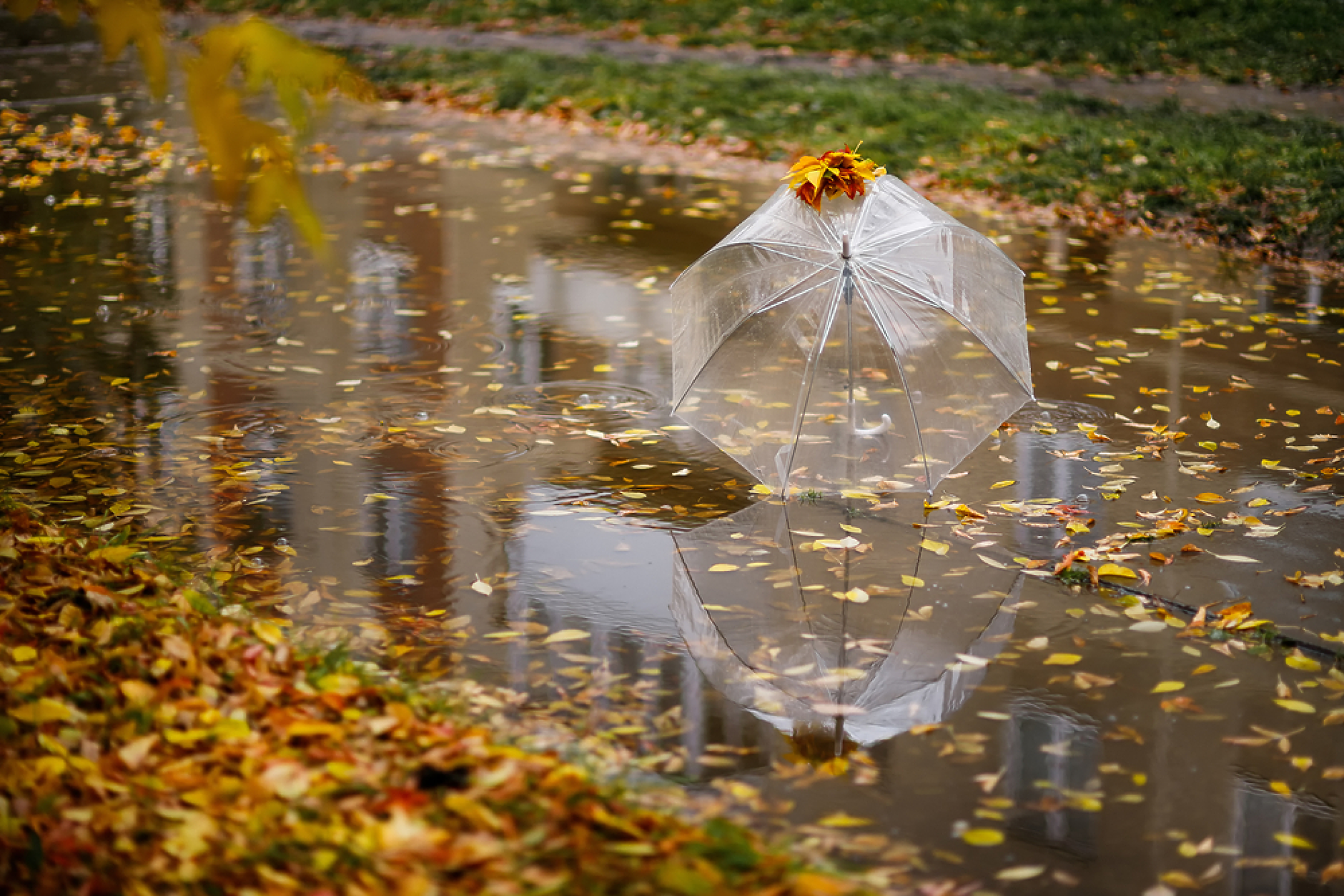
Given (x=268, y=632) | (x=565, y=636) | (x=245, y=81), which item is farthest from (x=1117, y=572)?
(x=245, y=81)

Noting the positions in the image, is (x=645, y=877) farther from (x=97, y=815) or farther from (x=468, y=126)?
(x=468, y=126)

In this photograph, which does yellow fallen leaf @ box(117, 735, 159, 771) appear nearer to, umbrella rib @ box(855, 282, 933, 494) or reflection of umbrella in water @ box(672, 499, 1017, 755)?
reflection of umbrella in water @ box(672, 499, 1017, 755)

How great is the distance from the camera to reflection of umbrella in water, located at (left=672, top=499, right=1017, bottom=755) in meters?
3.84

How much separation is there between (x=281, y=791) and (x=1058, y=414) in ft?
14.3

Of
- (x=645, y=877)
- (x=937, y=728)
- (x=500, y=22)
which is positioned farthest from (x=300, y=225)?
(x=500, y=22)

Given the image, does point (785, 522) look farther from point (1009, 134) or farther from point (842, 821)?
point (1009, 134)

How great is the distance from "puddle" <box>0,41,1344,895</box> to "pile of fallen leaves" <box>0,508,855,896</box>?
383mm

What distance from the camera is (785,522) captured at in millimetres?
5027

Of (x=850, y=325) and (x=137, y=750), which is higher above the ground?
(x=850, y=325)

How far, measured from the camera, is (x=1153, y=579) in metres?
4.50

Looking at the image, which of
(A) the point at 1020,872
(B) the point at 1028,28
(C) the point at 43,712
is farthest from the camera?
(B) the point at 1028,28

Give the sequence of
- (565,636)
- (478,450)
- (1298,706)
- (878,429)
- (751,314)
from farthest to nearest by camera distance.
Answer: (478,450) → (878,429) → (751,314) → (565,636) → (1298,706)

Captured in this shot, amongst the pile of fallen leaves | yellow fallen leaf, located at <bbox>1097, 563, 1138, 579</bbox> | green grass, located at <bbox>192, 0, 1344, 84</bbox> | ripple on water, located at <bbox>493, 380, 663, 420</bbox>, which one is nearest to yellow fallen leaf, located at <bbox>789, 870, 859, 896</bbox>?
the pile of fallen leaves

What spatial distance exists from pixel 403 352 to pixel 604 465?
6.77 feet
